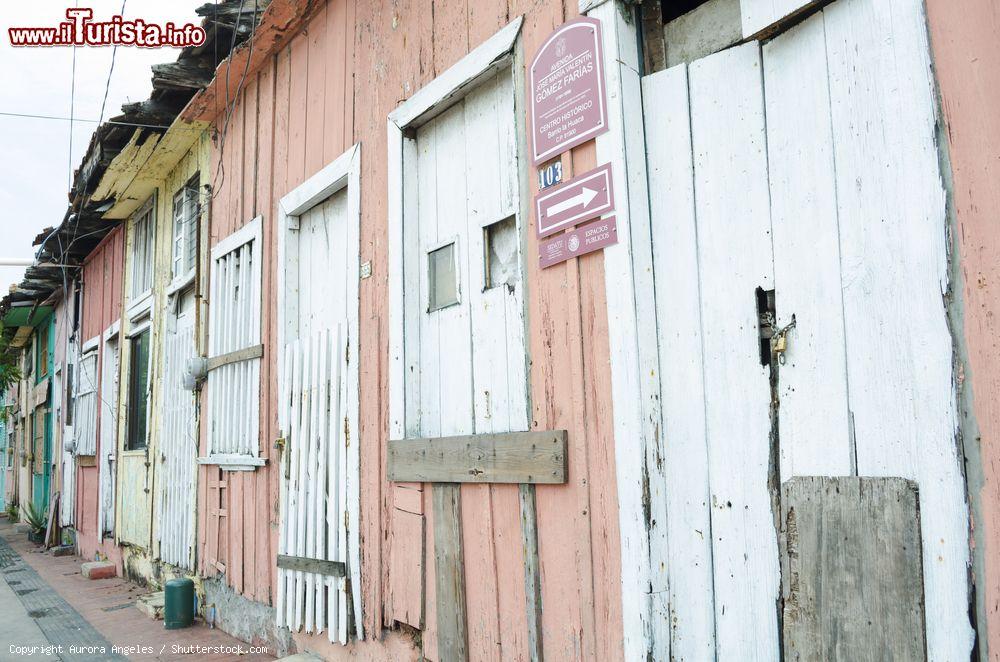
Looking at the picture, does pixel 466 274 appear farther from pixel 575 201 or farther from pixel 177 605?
pixel 177 605

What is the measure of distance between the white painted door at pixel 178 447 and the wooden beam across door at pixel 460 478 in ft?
11.5

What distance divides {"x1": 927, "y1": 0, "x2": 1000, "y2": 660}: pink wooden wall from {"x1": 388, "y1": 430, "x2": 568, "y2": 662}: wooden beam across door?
4.32ft

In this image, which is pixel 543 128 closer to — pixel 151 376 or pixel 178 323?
pixel 178 323

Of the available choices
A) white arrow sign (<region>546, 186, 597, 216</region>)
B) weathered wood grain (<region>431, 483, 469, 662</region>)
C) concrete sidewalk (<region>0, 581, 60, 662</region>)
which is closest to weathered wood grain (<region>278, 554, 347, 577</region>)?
weathered wood grain (<region>431, 483, 469, 662</region>)

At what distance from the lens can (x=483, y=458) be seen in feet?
10.0

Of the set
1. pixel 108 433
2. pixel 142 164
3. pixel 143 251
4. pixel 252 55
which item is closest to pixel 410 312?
pixel 252 55

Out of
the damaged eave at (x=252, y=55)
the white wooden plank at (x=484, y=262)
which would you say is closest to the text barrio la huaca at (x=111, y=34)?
the damaged eave at (x=252, y=55)

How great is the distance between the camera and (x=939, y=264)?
1825mm

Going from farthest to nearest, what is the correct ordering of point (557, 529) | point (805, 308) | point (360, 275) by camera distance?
point (360, 275) < point (557, 529) < point (805, 308)

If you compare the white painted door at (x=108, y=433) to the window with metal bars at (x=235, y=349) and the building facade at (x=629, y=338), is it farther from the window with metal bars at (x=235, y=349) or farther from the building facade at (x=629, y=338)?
the building facade at (x=629, y=338)

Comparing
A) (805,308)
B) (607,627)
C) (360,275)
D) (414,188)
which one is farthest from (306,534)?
(805,308)

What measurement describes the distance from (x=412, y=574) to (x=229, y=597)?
262cm

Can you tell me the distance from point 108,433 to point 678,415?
853cm

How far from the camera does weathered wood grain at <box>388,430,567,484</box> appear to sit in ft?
8.95
